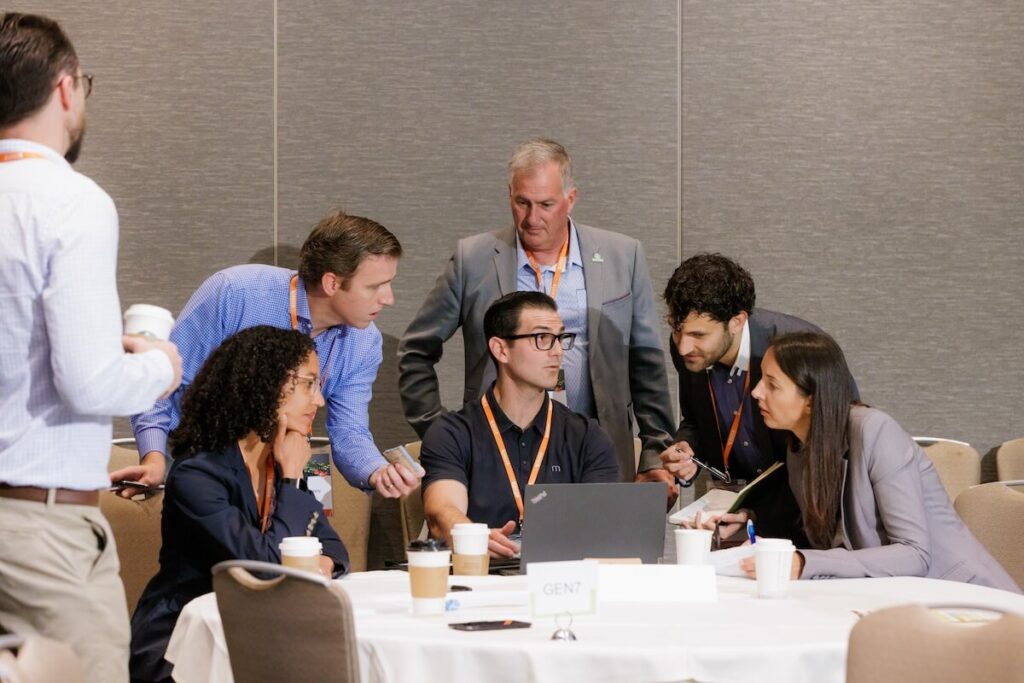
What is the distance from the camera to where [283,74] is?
201 inches

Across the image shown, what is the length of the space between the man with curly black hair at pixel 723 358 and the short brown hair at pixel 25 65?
229 cm

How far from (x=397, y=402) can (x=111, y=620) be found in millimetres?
3095

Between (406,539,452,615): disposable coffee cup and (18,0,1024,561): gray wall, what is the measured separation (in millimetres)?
2818

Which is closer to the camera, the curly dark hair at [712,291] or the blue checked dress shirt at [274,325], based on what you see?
the blue checked dress shirt at [274,325]

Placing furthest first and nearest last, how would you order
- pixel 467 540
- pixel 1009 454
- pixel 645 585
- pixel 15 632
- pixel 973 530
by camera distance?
pixel 1009 454
pixel 973 530
pixel 467 540
pixel 645 585
pixel 15 632

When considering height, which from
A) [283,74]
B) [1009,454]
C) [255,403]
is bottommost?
[1009,454]

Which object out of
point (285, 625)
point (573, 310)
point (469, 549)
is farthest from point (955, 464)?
point (285, 625)

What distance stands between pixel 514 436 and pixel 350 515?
1.11 m

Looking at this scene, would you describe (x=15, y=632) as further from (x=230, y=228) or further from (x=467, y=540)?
(x=230, y=228)

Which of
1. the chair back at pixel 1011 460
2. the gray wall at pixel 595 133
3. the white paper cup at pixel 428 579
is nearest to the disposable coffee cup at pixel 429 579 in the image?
the white paper cup at pixel 428 579

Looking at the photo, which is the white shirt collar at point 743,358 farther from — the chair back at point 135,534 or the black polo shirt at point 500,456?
the chair back at point 135,534

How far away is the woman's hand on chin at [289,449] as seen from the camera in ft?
9.50

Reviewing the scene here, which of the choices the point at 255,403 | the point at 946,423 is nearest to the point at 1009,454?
the point at 946,423

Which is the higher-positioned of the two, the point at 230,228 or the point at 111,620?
the point at 230,228
